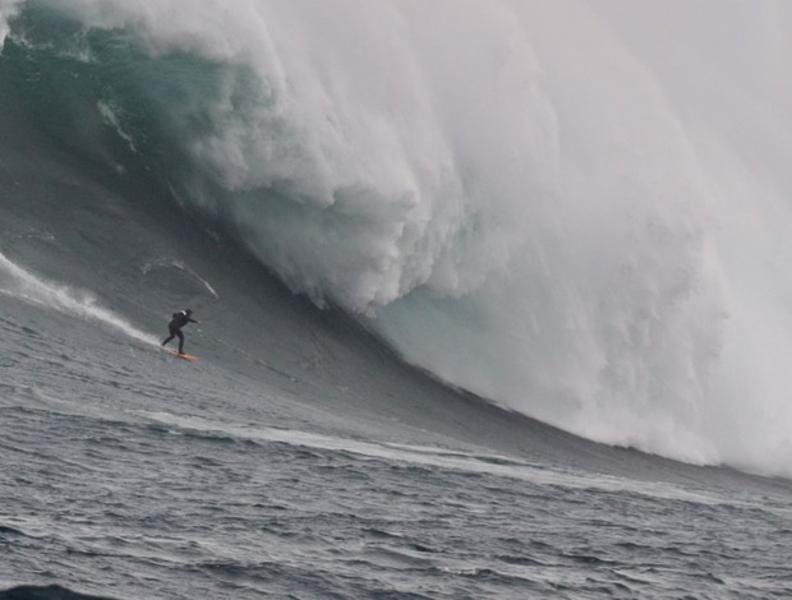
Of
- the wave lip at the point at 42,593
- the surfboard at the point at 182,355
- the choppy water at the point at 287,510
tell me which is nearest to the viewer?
the wave lip at the point at 42,593

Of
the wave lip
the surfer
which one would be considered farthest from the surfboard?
the wave lip

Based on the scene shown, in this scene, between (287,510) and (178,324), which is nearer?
(287,510)

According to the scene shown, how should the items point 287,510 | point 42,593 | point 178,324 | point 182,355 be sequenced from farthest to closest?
point 178,324, point 182,355, point 287,510, point 42,593

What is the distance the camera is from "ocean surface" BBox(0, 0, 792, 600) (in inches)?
635

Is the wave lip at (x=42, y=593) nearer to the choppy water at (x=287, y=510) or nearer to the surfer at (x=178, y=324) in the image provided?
the choppy water at (x=287, y=510)

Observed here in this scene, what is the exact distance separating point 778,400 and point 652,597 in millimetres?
25301

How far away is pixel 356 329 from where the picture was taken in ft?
98.6

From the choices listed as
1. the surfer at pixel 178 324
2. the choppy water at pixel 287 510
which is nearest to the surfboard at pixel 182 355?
the surfer at pixel 178 324

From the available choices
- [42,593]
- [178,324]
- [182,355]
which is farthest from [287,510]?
[178,324]

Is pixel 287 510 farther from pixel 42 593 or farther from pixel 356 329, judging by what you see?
pixel 356 329

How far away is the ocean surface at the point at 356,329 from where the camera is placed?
1612 cm

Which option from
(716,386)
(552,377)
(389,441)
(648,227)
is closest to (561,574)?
(389,441)

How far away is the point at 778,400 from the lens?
133 feet

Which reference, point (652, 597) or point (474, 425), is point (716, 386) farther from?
point (652, 597)
